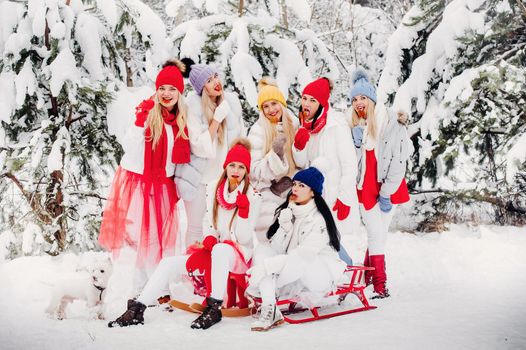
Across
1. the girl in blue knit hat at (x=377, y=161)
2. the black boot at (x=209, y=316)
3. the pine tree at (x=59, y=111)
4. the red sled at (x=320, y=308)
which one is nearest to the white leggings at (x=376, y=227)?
the girl in blue knit hat at (x=377, y=161)

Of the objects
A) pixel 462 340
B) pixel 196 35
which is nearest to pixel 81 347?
pixel 462 340

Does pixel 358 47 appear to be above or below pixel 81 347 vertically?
above

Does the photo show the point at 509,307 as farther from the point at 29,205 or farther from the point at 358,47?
the point at 358,47

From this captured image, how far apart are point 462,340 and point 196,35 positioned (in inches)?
166

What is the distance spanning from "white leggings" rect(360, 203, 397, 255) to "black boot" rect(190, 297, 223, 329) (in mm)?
1628

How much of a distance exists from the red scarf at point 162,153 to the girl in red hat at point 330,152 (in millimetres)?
927

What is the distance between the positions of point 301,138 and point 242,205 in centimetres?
80

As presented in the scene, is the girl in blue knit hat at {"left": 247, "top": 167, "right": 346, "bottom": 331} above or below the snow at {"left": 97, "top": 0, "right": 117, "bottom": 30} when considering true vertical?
below

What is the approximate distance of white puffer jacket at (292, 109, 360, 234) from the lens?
4375 mm

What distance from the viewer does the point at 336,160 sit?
4398 mm

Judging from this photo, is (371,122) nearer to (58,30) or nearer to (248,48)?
(248,48)

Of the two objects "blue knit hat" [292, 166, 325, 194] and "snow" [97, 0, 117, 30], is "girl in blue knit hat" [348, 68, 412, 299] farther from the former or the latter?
"snow" [97, 0, 117, 30]

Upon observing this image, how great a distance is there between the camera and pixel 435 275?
17.7ft

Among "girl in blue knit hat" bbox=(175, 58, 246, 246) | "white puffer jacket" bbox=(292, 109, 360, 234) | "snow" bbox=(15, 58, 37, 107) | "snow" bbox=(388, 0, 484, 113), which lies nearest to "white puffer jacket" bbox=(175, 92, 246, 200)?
"girl in blue knit hat" bbox=(175, 58, 246, 246)
